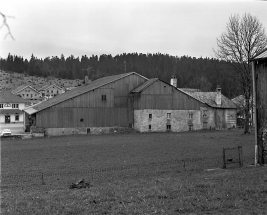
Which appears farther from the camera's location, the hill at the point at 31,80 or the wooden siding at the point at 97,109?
the hill at the point at 31,80

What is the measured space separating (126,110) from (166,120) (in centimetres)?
628

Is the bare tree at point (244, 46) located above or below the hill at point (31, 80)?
below

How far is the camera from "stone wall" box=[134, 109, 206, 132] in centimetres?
5091

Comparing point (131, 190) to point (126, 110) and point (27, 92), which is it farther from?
point (27, 92)

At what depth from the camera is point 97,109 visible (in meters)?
49.3

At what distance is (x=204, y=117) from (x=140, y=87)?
12.0 metres

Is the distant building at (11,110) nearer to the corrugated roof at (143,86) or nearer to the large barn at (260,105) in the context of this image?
the corrugated roof at (143,86)

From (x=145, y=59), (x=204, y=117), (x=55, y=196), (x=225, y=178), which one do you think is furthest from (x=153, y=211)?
(x=145, y=59)

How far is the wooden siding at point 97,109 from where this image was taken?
152ft

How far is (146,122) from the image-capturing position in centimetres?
5097

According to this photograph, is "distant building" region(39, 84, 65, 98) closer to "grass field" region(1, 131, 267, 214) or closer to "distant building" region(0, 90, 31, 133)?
"distant building" region(0, 90, 31, 133)

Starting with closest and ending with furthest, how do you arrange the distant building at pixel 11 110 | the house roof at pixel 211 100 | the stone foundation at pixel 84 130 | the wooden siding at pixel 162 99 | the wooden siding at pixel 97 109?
the stone foundation at pixel 84 130 → the wooden siding at pixel 97 109 → the wooden siding at pixel 162 99 → the house roof at pixel 211 100 → the distant building at pixel 11 110

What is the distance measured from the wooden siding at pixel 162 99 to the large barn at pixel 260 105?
1185 inches

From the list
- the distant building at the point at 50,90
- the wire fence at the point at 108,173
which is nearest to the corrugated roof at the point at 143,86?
the wire fence at the point at 108,173
